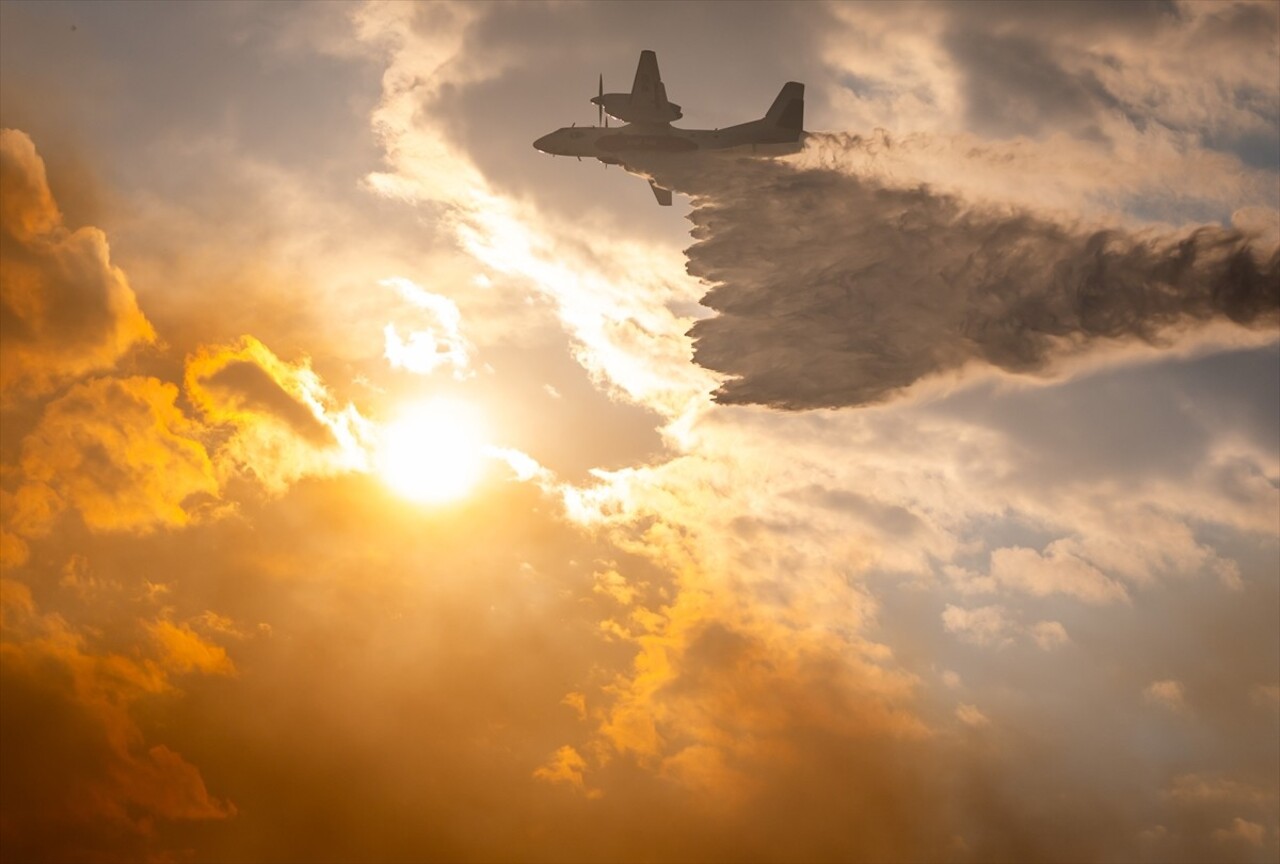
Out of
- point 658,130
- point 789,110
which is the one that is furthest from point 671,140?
point 789,110

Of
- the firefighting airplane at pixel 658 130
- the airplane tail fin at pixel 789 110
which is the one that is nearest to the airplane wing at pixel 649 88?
the firefighting airplane at pixel 658 130

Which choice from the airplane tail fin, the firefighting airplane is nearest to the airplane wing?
the firefighting airplane

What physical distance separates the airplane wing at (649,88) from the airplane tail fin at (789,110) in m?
7.26

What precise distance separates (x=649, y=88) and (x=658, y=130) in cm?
262

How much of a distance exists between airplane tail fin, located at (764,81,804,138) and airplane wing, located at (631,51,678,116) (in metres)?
7.26

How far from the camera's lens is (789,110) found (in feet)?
204

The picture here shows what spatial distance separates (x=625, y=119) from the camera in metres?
61.0

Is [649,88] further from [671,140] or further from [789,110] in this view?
[789,110]

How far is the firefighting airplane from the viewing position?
60.3 meters

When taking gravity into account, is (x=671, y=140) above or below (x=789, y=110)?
below

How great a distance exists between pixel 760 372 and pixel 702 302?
5.35 m

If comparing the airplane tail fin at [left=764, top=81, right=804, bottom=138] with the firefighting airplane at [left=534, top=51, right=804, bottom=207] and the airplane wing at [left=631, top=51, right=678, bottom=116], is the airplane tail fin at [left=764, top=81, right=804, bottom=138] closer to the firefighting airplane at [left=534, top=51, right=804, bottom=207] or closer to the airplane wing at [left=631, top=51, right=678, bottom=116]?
the firefighting airplane at [left=534, top=51, right=804, bottom=207]

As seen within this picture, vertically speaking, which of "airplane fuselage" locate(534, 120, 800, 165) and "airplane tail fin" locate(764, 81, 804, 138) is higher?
"airplane tail fin" locate(764, 81, 804, 138)

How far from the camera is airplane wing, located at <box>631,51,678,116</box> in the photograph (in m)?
60.2
